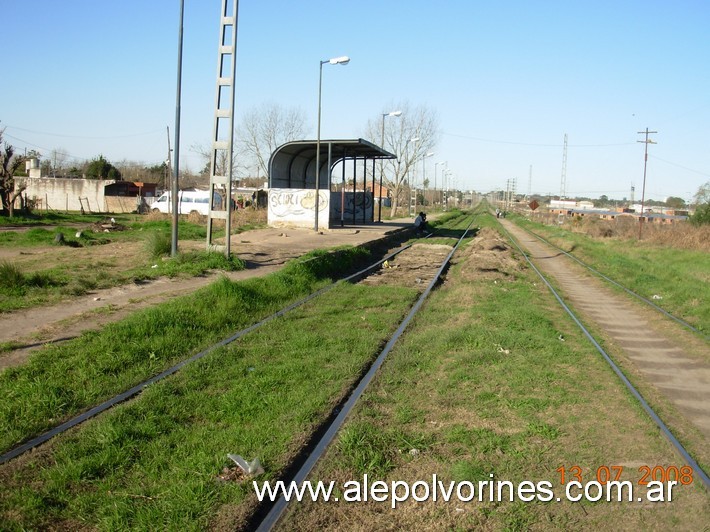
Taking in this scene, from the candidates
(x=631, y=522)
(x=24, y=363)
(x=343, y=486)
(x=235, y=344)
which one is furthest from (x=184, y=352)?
(x=631, y=522)

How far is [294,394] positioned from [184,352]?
87.5 inches

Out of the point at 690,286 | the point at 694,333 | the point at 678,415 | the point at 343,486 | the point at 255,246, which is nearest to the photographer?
the point at 343,486

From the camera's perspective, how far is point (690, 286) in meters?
17.0

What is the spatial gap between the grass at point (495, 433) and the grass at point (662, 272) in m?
5.58

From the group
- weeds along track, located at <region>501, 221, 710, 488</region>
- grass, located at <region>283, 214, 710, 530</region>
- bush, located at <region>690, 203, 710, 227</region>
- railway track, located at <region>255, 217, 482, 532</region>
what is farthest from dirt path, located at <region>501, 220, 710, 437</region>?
bush, located at <region>690, 203, 710, 227</region>

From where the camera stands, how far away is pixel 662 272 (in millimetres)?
21234

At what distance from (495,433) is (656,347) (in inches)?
227

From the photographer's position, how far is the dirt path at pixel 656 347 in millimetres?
7250

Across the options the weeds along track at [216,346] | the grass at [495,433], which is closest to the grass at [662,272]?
the grass at [495,433]

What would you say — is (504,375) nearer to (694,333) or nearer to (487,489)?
(487,489)

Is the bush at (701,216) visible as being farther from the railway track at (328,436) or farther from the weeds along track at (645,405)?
the railway track at (328,436)

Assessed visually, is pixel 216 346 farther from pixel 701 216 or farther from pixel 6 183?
pixel 701 216

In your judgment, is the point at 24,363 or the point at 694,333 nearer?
the point at 24,363

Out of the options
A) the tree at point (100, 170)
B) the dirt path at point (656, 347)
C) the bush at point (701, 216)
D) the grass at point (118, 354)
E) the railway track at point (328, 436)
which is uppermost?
the tree at point (100, 170)
